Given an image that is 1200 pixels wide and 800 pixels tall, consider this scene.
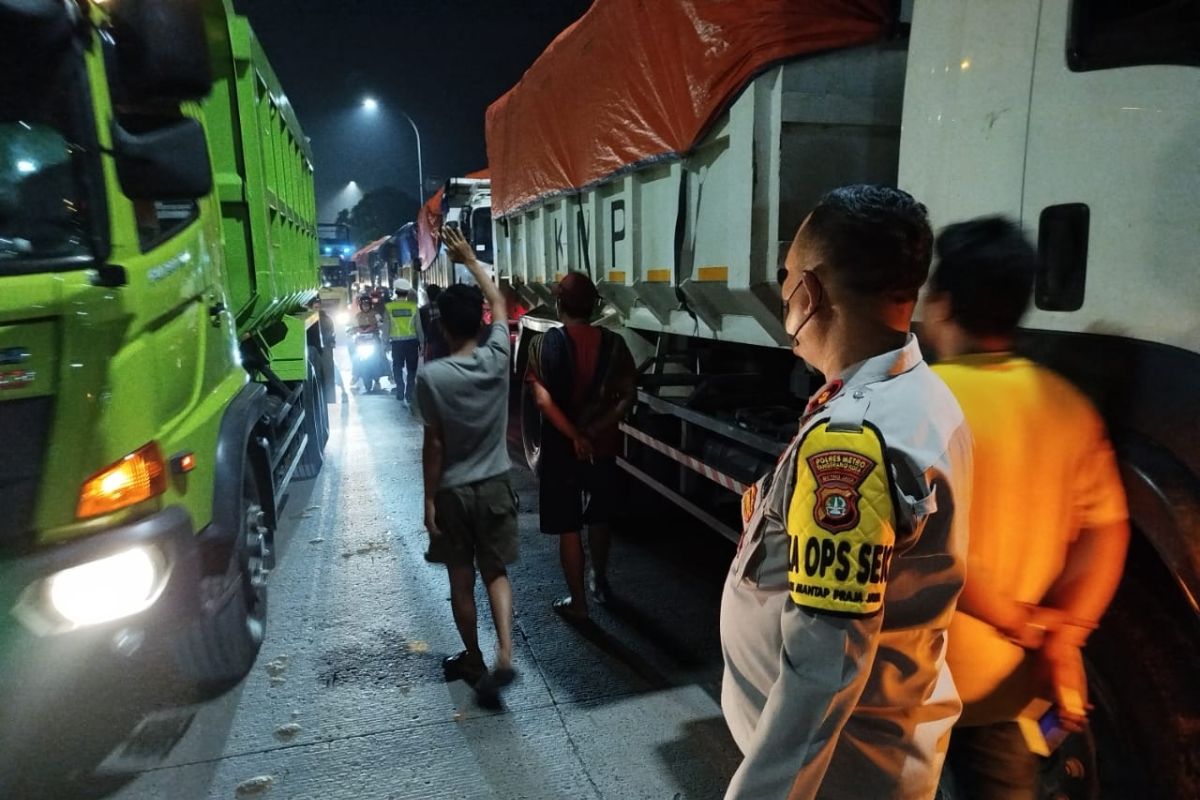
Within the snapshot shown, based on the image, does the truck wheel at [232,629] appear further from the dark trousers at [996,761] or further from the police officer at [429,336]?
the police officer at [429,336]

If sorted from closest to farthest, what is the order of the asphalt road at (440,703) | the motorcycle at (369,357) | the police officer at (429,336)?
the asphalt road at (440,703) → the police officer at (429,336) → the motorcycle at (369,357)

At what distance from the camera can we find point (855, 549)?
3.26 feet

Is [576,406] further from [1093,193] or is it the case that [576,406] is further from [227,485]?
[1093,193]

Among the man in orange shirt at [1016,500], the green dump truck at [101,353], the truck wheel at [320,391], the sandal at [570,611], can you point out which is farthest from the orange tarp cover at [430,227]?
the man in orange shirt at [1016,500]

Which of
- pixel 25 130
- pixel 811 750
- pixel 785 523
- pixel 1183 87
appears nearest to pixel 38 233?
pixel 25 130

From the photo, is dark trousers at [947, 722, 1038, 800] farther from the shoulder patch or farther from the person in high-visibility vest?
the person in high-visibility vest

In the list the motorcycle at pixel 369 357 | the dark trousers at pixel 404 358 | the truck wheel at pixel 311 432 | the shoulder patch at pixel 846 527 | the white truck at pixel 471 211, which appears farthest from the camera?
the motorcycle at pixel 369 357

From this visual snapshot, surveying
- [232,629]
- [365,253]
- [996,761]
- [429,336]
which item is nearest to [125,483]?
[232,629]

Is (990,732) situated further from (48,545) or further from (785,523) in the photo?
(48,545)

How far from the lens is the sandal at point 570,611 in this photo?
3.83 m

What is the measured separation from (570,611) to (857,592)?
301cm

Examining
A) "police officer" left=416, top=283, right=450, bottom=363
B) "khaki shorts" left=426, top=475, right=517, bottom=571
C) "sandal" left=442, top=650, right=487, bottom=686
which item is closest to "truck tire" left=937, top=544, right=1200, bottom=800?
"khaki shorts" left=426, top=475, right=517, bottom=571

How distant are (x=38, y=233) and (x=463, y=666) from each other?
2223 millimetres

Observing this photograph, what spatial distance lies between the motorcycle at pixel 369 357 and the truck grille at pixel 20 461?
10.2m
